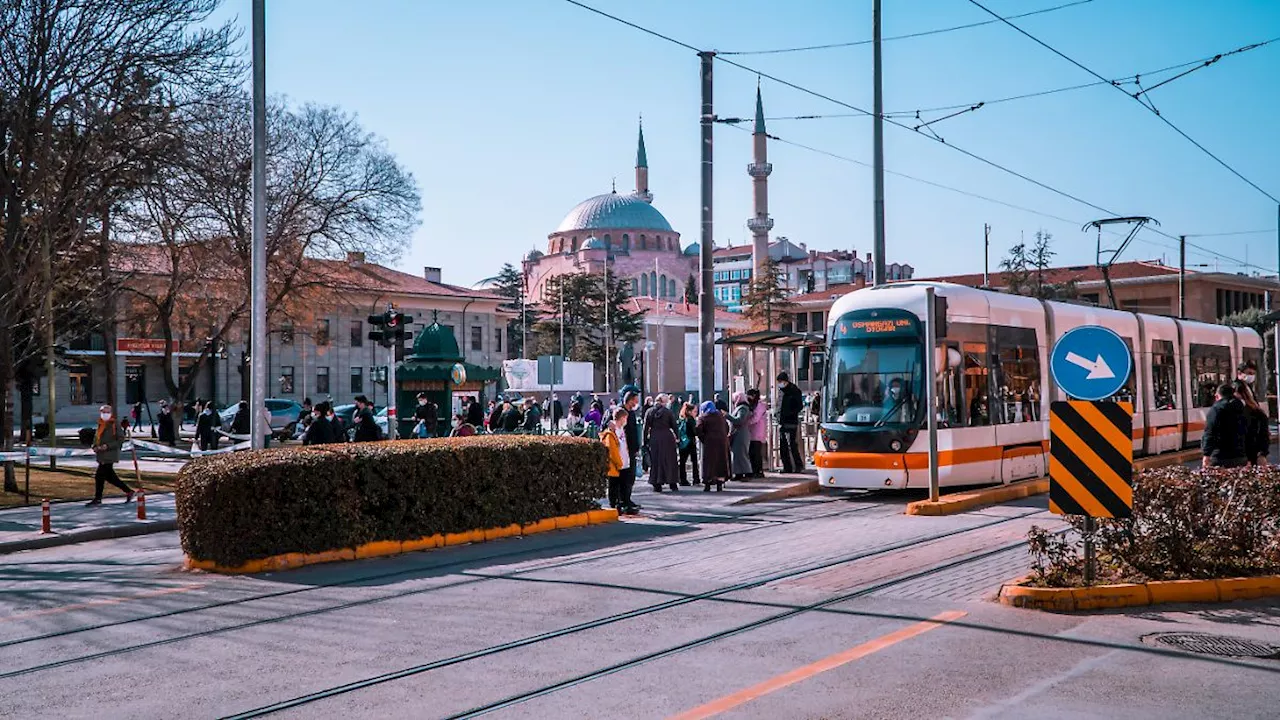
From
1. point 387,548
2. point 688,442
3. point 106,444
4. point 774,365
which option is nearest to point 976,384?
point 688,442

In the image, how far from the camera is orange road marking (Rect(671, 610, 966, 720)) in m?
6.14

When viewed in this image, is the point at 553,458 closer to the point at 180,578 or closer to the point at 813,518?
the point at 813,518

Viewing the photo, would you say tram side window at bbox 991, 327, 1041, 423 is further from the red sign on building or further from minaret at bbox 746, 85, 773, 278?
minaret at bbox 746, 85, 773, 278

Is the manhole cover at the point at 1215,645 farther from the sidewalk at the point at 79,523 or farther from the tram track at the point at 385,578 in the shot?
the sidewalk at the point at 79,523

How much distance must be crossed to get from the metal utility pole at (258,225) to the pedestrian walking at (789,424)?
29.7 ft

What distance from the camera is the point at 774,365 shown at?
923 inches

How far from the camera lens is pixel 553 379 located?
27750mm

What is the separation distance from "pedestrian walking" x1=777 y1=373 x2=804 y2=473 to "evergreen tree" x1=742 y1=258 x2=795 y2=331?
159 ft

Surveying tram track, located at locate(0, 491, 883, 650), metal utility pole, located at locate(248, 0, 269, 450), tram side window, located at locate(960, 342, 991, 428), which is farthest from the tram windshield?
metal utility pole, located at locate(248, 0, 269, 450)

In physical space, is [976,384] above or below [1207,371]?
below

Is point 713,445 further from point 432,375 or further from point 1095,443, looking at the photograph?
point 1095,443

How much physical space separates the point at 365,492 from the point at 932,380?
761 cm

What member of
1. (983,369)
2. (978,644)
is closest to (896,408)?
(983,369)

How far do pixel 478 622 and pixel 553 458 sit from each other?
6.01m
